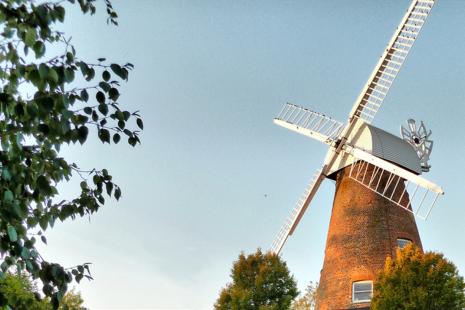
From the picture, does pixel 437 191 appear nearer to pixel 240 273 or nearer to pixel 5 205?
pixel 240 273

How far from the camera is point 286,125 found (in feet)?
98.5

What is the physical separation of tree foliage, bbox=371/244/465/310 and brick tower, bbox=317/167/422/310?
6.62 ft

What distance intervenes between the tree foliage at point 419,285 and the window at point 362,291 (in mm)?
1569

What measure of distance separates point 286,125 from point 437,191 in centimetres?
1012

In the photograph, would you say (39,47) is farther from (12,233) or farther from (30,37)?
(12,233)

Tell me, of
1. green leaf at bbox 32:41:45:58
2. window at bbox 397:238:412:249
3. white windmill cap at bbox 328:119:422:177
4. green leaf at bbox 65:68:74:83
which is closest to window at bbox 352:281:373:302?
window at bbox 397:238:412:249

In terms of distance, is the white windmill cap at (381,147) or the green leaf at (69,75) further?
the white windmill cap at (381,147)

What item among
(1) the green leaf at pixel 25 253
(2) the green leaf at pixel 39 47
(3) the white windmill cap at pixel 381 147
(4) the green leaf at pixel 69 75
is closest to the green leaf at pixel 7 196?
(1) the green leaf at pixel 25 253

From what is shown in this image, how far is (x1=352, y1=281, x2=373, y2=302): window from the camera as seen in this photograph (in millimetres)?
21500

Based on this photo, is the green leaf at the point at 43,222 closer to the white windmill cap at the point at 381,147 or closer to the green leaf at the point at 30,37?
the green leaf at the point at 30,37

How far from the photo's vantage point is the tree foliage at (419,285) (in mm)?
18703

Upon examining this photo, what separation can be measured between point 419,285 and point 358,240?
3.92m

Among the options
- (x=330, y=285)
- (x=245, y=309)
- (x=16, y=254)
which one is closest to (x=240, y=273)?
(x=245, y=309)

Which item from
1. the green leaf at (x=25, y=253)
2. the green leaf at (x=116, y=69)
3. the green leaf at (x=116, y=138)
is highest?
the green leaf at (x=116, y=69)
